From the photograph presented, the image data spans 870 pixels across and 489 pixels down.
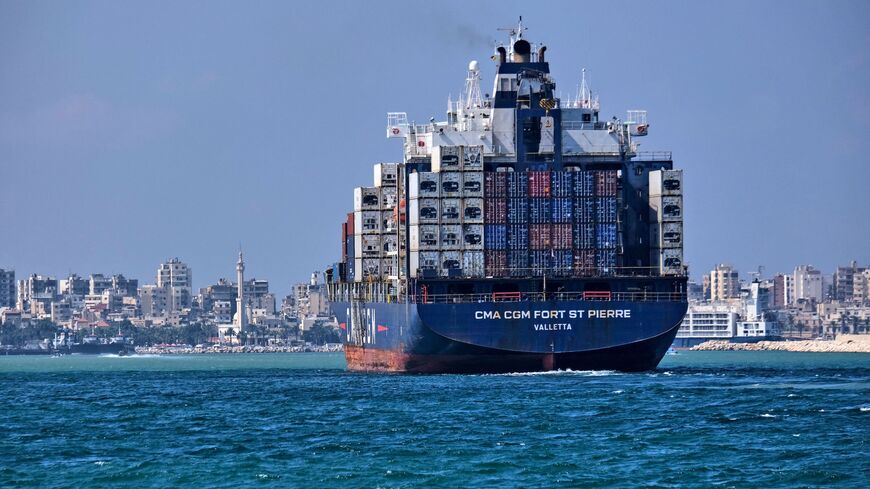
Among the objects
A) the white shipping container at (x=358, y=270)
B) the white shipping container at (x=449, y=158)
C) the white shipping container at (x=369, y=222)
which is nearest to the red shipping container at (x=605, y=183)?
the white shipping container at (x=449, y=158)

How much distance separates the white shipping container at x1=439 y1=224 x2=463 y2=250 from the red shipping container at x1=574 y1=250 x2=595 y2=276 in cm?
662

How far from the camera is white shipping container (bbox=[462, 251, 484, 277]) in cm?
9643

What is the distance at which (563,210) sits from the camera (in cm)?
9594

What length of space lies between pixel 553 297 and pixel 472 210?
734 centimetres

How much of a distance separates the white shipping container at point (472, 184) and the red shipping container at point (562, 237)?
475 cm

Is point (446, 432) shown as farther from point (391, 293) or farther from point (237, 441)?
point (391, 293)

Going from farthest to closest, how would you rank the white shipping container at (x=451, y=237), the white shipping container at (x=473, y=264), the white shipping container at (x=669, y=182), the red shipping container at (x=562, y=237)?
the white shipping container at (x=669, y=182), the white shipping container at (x=451, y=237), the white shipping container at (x=473, y=264), the red shipping container at (x=562, y=237)

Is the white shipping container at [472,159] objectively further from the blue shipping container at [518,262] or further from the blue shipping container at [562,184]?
the blue shipping container at [518,262]

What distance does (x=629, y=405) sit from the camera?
72812 millimetres

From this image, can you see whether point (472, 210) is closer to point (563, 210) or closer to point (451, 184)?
point (451, 184)

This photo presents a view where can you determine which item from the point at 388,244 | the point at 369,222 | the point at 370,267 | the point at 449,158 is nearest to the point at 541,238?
the point at 449,158

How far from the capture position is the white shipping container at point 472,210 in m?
96.9

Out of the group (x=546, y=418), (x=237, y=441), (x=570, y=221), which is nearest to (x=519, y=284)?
(x=570, y=221)

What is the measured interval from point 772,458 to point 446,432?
13619 millimetres
